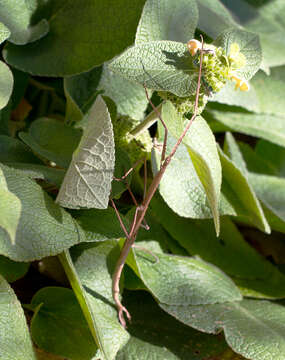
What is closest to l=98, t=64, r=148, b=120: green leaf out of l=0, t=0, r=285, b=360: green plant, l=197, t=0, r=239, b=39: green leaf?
l=0, t=0, r=285, b=360: green plant

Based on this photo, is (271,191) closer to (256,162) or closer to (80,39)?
(256,162)

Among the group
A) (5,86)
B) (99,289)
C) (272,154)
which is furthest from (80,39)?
(272,154)

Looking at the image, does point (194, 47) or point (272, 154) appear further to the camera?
point (272, 154)

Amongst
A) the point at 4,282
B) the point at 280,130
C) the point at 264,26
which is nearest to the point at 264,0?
the point at 264,26

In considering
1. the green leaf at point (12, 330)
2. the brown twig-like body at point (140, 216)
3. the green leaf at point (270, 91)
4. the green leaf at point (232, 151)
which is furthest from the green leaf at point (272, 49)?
the green leaf at point (12, 330)

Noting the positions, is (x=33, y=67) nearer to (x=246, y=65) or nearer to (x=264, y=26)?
(x=246, y=65)

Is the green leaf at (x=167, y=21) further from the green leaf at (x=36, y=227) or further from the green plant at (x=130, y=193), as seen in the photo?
the green leaf at (x=36, y=227)

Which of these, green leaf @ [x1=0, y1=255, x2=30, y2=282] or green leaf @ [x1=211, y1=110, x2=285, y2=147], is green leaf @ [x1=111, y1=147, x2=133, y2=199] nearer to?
green leaf @ [x1=0, y1=255, x2=30, y2=282]

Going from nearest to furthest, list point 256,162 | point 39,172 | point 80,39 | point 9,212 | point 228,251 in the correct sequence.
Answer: point 9,212, point 39,172, point 80,39, point 228,251, point 256,162
